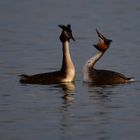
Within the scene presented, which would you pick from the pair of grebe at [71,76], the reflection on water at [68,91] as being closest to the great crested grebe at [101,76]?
the pair of grebe at [71,76]

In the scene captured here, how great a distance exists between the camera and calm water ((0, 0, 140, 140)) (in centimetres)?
1733

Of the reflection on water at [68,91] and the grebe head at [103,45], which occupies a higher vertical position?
the grebe head at [103,45]

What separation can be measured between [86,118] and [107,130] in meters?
1.18

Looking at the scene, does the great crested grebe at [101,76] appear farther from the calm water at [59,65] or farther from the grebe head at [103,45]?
the grebe head at [103,45]

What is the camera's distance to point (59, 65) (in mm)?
25141

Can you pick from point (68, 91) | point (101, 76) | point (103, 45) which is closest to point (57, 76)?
point (101, 76)

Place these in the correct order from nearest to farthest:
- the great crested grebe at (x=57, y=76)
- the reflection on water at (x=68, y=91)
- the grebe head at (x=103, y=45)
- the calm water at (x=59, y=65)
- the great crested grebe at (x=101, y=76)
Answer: the calm water at (x=59, y=65), the reflection on water at (x=68, y=91), the great crested grebe at (x=57, y=76), the great crested grebe at (x=101, y=76), the grebe head at (x=103, y=45)

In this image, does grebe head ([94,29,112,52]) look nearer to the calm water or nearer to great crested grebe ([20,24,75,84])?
the calm water

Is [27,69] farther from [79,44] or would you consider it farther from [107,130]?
[107,130]

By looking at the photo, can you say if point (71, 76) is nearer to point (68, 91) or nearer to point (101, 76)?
point (101, 76)

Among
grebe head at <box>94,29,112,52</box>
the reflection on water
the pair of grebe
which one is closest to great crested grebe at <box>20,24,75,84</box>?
the pair of grebe

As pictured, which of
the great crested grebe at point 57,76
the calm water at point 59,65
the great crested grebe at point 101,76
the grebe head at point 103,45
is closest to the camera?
the calm water at point 59,65

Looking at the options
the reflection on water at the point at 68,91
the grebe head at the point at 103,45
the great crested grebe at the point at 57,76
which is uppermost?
the grebe head at the point at 103,45

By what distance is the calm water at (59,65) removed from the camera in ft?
56.9
